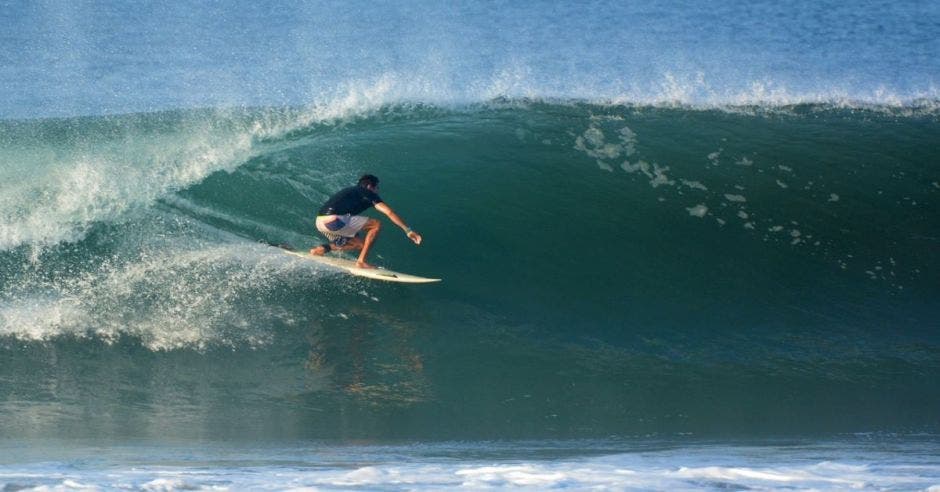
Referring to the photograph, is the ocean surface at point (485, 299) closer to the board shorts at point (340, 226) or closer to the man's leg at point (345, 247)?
the man's leg at point (345, 247)

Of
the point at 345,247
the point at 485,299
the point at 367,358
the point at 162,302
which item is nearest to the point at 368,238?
the point at 345,247

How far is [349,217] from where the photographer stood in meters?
9.50

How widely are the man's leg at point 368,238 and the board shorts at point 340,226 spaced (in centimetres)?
8

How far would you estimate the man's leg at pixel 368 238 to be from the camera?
954 cm

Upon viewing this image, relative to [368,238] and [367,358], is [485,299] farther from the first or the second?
[367,358]

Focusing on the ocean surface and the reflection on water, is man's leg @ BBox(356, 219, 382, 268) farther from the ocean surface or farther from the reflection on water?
the reflection on water

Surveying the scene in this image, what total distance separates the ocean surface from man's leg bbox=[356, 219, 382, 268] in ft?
0.90

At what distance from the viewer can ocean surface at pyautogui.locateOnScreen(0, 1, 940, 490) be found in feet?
22.9

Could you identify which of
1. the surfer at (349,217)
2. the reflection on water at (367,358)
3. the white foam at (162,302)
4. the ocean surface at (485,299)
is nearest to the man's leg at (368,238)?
the surfer at (349,217)

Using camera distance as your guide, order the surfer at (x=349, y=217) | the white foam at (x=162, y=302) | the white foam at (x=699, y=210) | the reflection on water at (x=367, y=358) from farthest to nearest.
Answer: the white foam at (x=699, y=210) < the surfer at (x=349, y=217) < the white foam at (x=162, y=302) < the reflection on water at (x=367, y=358)

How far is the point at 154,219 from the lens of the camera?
33.9ft

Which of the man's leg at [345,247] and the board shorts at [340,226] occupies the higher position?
the board shorts at [340,226]

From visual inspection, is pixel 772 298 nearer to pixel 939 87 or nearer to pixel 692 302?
pixel 692 302

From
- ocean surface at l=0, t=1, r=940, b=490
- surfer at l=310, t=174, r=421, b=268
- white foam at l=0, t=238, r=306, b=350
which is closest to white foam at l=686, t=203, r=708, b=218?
ocean surface at l=0, t=1, r=940, b=490
